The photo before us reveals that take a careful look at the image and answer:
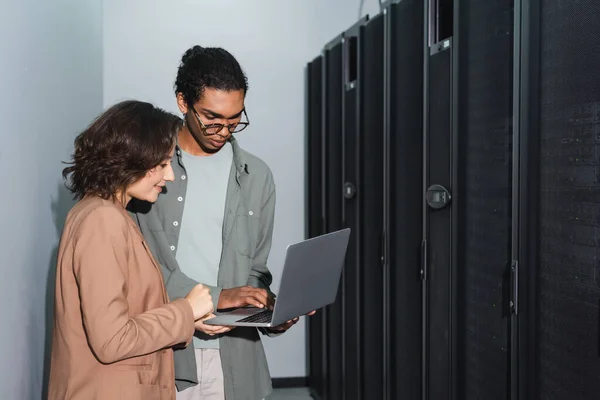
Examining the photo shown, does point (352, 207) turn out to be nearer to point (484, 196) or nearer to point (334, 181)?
point (334, 181)

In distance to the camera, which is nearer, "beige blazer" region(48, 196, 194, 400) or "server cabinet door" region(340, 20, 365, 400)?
"beige blazer" region(48, 196, 194, 400)

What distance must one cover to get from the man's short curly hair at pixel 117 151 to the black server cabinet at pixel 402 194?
0.94 metres

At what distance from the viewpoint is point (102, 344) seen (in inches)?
49.7

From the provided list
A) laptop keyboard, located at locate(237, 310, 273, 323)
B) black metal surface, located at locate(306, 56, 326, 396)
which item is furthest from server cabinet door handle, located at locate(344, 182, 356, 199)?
laptop keyboard, located at locate(237, 310, 273, 323)

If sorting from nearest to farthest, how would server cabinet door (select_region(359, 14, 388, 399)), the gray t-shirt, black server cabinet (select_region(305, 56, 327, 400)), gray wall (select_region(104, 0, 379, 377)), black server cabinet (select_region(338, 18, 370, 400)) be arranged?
the gray t-shirt, server cabinet door (select_region(359, 14, 388, 399)), black server cabinet (select_region(338, 18, 370, 400)), black server cabinet (select_region(305, 56, 327, 400)), gray wall (select_region(104, 0, 379, 377))

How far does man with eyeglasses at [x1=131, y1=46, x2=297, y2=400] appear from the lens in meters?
1.66

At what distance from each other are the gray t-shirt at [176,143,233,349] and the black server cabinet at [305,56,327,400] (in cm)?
176

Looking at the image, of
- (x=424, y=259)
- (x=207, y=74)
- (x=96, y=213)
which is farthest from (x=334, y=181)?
(x=96, y=213)

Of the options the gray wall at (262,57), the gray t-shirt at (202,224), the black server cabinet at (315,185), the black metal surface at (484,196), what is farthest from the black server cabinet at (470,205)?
the gray wall at (262,57)

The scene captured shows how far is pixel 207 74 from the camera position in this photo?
1701 mm

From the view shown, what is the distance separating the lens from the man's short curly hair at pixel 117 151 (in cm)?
138

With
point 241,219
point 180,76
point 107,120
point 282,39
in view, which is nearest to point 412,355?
point 241,219

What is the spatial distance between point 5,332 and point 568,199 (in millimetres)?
1176

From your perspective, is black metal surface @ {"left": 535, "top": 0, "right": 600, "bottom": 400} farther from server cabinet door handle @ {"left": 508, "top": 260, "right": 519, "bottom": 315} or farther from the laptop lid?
the laptop lid
